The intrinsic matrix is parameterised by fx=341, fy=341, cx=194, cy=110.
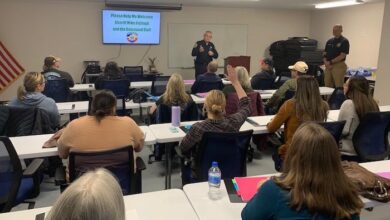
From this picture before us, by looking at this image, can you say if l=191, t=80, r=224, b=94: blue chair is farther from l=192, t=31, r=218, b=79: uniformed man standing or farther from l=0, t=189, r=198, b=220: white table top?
l=0, t=189, r=198, b=220: white table top

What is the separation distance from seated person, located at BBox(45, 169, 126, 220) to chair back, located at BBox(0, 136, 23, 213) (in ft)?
5.07

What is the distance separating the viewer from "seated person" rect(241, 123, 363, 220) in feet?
4.48

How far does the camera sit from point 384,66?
6.04 m

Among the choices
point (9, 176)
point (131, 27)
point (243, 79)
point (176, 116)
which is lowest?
point (9, 176)

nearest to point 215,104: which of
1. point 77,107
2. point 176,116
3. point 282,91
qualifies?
point 176,116

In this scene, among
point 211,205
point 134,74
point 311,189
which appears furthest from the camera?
point 134,74

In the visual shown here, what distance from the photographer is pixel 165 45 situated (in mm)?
9281

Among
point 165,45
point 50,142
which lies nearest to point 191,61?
point 165,45

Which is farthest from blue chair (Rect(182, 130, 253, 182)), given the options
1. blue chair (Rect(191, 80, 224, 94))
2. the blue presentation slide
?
the blue presentation slide

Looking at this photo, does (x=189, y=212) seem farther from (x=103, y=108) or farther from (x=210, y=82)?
(x=210, y=82)

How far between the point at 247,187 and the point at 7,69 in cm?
786

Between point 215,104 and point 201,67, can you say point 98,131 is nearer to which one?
point 215,104

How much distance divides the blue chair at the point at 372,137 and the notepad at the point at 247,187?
1.51 meters

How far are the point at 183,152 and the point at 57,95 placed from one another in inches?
121
